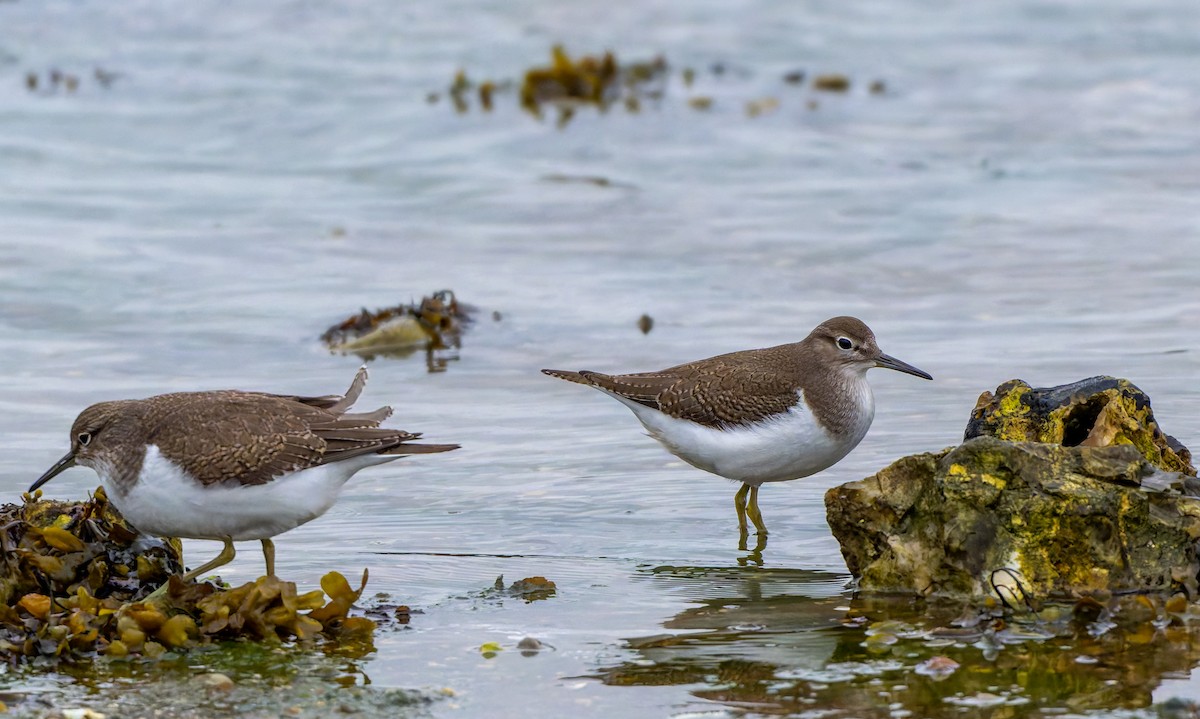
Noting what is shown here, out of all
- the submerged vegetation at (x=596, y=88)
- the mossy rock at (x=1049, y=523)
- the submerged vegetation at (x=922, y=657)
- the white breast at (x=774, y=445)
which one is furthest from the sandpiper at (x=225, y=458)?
the submerged vegetation at (x=596, y=88)

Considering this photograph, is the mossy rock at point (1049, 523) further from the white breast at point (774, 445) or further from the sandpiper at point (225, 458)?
the sandpiper at point (225, 458)

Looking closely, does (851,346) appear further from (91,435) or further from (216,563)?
(91,435)

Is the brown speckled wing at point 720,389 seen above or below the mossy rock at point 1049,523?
above

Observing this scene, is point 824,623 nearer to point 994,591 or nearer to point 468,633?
point 994,591

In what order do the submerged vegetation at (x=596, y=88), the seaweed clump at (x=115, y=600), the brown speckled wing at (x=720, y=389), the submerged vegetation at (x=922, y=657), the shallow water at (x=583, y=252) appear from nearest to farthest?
the submerged vegetation at (x=922, y=657), the seaweed clump at (x=115, y=600), the shallow water at (x=583, y=252), the brown speckled wing at (x=720, y=389), the submerged vegetation at (x=596, y=88)

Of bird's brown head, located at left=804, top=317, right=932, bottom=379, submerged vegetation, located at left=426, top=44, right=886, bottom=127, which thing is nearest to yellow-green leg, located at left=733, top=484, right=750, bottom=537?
bird's brown head, located at left=804, top=317, right=932, bottom=379

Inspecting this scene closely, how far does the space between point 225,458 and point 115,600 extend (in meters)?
0.68

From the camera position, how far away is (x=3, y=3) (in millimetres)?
24812

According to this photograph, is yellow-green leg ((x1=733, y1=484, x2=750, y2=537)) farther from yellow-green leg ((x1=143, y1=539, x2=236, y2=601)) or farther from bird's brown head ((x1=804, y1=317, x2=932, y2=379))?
yellow-green leg ((x1=143, y1=539, x2=236, y2=601))

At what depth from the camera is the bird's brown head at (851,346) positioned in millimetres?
8273

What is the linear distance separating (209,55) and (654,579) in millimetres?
17490

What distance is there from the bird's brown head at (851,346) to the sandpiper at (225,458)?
98.3 inches

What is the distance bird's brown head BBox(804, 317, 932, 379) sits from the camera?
27.1 feet

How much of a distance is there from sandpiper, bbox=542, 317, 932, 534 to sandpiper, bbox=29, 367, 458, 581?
6.07ft
